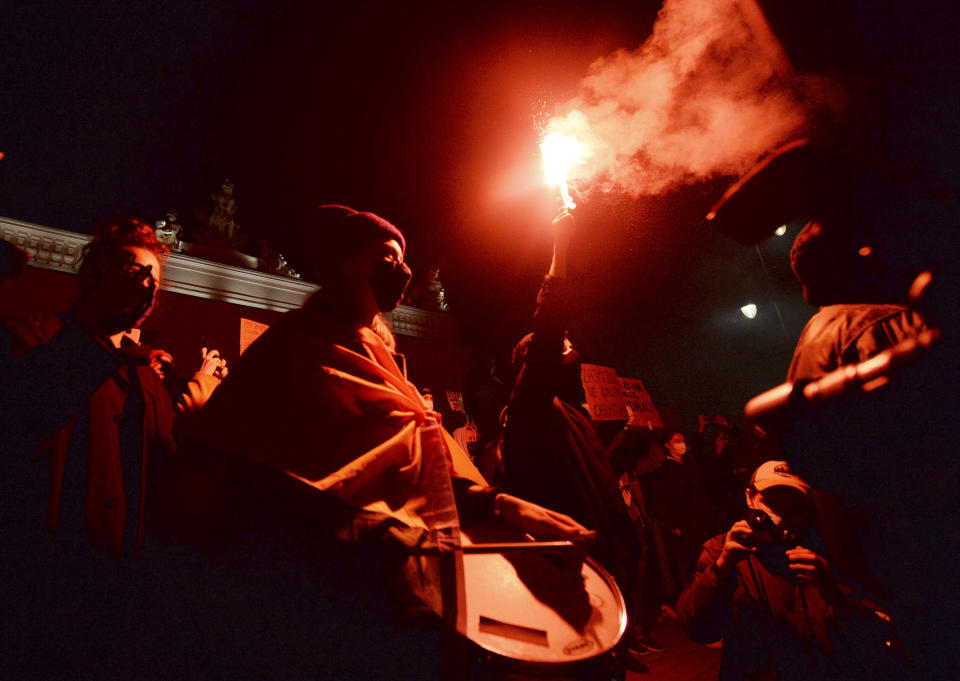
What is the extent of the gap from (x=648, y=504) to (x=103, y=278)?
8.51 metres

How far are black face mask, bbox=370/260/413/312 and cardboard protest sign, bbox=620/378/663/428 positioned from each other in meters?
7.89

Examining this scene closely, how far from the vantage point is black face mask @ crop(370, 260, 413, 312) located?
2.32 m

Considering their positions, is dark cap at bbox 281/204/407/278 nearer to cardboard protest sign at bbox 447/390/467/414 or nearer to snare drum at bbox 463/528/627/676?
snare drum at bbox 463/528/627/676

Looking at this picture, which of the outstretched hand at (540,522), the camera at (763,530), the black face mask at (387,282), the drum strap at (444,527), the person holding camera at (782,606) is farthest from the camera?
the camera at (763,530)

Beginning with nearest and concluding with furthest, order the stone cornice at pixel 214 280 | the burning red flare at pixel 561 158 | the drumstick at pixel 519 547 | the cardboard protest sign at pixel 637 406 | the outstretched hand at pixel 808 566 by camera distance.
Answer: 1. the drumstick at pixel 519 547
2. the outstretched hand at pixel 808 566
3. the burning red flare at pixel 561 158
4. the cardboard protest sign at pixel 637 406
5. the stone cornice at pixel 214 280

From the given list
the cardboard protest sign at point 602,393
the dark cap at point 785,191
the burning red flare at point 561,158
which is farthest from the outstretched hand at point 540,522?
the cardboard protest sign at point 602,393

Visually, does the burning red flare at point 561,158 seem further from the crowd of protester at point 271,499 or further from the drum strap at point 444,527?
the drum strap at point 444,527

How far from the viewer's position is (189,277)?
11539 mm

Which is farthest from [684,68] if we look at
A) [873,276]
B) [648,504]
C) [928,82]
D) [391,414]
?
[648,504]

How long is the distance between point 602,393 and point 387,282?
7139 millimetres

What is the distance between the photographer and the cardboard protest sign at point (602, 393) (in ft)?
27.8

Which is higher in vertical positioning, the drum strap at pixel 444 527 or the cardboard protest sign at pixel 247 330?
the cardboard protest sign at pixel 247 330

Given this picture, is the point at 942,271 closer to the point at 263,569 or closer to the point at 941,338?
the point at 941,338

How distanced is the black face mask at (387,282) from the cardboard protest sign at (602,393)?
21.1 ft
